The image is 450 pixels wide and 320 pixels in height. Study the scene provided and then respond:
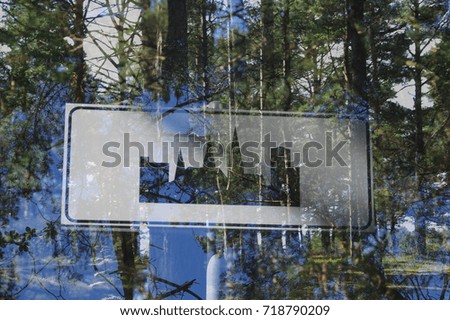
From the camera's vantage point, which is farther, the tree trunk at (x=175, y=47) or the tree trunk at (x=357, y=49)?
the tree trunk at (x=357, y=49)

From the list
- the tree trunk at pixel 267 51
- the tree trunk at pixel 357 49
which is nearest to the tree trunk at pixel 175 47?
the tree trunk at pixel 267 51

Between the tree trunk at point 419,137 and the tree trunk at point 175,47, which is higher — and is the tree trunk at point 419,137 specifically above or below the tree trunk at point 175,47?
below

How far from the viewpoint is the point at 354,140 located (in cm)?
354

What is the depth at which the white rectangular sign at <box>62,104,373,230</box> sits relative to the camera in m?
3.39

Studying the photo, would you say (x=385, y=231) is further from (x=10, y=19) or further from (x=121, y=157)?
(x=10, y=19)

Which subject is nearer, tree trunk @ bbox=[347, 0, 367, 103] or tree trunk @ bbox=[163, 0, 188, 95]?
tree trunk @ bbox=[163, 0, 188, 95]

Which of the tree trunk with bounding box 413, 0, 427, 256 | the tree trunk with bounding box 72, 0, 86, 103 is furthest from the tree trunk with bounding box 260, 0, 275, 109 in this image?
the tree trunk with bounding box 72, 0, 86, 103

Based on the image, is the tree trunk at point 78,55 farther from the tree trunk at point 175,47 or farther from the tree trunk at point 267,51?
the tree trunk at point 267,51

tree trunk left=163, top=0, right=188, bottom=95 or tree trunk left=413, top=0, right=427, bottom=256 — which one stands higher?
tree trunk left=163, top=0, right=188, bottom=95

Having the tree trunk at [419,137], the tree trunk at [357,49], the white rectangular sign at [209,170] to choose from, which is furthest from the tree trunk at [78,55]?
the tree trunk at [419,137]

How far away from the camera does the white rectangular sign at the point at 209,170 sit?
3.39 metres

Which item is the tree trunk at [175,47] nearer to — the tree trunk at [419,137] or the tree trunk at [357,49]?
the tree trunk at [357,49]

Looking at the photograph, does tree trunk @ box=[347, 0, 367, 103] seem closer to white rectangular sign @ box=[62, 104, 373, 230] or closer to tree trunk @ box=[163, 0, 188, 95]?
white rectangular sign @ box=[62, 104, 373, 230]
